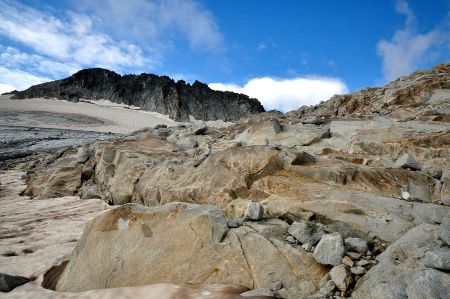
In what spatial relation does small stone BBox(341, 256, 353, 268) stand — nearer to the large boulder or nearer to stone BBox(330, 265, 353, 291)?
stone BBox(330, 265, 353, 291)

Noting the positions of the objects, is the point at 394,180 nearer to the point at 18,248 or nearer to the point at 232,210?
the point at 232,210

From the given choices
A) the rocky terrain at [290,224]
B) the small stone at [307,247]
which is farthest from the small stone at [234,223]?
the small stone at [307,247]

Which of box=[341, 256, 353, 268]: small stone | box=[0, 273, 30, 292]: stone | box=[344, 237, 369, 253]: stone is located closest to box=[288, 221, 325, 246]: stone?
box=[344, 237, 369, 253]: stone

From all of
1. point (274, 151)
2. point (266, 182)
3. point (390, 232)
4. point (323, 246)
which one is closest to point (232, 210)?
point (266, 182)

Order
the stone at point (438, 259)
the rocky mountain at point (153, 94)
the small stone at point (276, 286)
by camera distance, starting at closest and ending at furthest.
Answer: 1. the stone at point (438, 259)
2. the small stone at point (276, 286)
3. the rocky mountain at point (153, 94)

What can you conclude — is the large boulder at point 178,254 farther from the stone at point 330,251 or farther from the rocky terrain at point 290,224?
the stone at point 330,251

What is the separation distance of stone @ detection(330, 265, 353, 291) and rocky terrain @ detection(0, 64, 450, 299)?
0.5 inches

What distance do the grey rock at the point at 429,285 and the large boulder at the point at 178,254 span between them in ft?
4.29

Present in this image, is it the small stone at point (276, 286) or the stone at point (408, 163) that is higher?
the stone at point (408, 163)

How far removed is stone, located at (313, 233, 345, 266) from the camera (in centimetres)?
493

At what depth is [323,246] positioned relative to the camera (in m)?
5.07

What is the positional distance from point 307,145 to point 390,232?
5.57m

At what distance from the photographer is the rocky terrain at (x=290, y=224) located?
469 centimetres

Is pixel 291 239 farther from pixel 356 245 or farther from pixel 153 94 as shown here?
pixel 153 94
